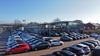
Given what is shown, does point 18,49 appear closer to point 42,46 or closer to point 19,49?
point 19,49

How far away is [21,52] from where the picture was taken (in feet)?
79.0

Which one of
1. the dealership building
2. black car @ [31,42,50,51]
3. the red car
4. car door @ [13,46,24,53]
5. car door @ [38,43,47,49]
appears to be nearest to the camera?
the red car

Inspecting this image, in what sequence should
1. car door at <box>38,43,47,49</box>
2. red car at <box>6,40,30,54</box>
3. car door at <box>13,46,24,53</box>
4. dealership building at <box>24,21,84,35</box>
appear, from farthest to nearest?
dealership building at <box>24,21,84,35</box> → car door at <box>38,43,47,49</box> → car door at <box>13,46,24,53</box> → red car at <box>6,40,30,54</box>

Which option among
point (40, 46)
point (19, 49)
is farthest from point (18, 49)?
point (40, 46)

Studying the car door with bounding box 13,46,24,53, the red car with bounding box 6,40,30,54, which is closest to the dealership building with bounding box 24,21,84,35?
the red car with bounding box 6,40,30,54

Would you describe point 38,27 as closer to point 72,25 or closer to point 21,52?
point 72,25

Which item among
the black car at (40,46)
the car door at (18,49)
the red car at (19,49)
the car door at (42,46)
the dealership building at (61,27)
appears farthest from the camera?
the dealership building at (61,27)

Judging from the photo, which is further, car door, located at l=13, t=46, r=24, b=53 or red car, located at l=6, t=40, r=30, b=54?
car door, located at l=13, t=46, r=24, b=53

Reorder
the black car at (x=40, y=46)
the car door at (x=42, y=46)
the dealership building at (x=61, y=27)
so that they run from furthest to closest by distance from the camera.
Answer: the dealership building at (x=61, y=27), the car door at (x=42, y=46), the black car at (x=40, y=46)

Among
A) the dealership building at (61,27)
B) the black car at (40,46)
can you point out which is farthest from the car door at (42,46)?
the dealership building at (61,27)

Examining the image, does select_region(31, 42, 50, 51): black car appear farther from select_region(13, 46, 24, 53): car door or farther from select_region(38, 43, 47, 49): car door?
select_region(13, 46, 24, 53): car door

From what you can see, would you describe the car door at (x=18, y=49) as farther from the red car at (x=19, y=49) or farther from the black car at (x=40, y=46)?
the black car at (x=40, y=46)

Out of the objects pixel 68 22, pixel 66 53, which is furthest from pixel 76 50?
pixel 68 22

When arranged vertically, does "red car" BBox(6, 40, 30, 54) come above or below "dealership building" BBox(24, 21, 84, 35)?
below
